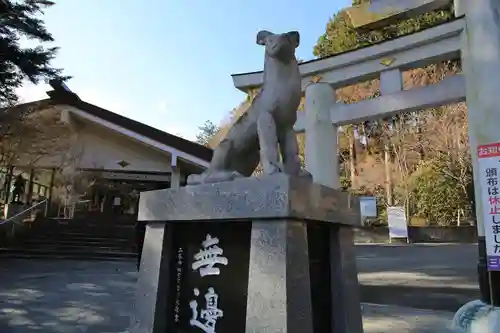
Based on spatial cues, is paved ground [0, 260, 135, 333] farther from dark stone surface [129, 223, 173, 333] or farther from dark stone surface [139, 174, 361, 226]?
dark stone surface [139, 174, 361, 226]

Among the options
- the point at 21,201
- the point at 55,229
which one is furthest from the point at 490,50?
the point at 21,201

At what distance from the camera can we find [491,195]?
12.7ft

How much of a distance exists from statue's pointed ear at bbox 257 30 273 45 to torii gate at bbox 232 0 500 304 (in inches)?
129

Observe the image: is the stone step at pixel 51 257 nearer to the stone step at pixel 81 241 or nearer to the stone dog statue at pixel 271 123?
the stone step at pixel 81 241

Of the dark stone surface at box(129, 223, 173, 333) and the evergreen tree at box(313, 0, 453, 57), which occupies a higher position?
the evergreen tree at box(313, 0, 453, 57)

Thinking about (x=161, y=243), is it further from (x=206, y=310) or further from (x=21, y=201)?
(x=21, y=201)

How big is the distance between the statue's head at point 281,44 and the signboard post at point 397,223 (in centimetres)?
1476

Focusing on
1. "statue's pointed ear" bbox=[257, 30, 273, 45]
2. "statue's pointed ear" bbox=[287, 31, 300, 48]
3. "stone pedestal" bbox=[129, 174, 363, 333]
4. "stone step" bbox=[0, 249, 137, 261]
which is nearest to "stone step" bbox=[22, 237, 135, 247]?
"stone step" bbox=[0, 249, 137, 261]

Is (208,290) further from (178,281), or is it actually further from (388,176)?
(388,176)

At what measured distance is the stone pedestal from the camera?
2.21m

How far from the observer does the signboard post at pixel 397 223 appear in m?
16.1

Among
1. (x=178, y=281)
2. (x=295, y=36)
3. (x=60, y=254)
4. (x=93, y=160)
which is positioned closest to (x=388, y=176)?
(x=93, y=160)

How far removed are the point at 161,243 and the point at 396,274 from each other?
648 cm

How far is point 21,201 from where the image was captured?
16219 millimetres
